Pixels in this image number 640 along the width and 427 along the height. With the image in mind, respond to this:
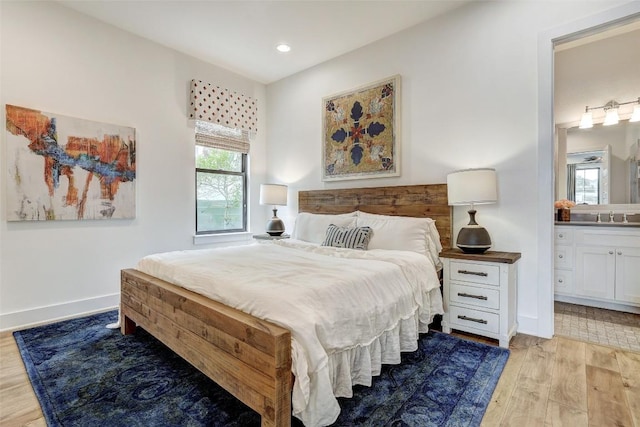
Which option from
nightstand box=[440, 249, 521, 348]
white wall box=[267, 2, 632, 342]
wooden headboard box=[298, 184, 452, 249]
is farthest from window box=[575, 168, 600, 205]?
wooden headboard box=[298, 184, 452, 249]

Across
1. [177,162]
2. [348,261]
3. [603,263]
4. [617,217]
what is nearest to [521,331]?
[603,263]

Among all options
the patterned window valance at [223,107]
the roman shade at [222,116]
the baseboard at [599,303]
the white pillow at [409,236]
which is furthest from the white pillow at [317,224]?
the baseboard at [599,303]

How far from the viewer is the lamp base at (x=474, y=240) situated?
96.3 inches

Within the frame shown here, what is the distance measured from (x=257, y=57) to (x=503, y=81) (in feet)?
8.94

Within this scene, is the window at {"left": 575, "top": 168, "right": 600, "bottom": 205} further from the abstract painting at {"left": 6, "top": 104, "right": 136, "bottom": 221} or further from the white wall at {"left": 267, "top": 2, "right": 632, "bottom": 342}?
the abstract painting at {"left": 6, "top": 104, "right": 136, "bottom": 221}

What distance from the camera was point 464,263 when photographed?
95.0 inches

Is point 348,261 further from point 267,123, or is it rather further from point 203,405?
point 267,123

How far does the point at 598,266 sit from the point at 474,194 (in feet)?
5.87

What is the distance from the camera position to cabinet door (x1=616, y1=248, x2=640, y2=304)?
284cm

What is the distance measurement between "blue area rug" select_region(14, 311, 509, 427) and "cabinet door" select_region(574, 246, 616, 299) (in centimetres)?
171

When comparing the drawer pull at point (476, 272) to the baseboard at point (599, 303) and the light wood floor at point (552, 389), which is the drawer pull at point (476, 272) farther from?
the baseboard at point (599, 303)

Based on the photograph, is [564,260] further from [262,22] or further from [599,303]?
[262,22]

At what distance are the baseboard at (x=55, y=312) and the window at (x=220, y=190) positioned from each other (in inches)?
48.2

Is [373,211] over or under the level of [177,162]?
under
